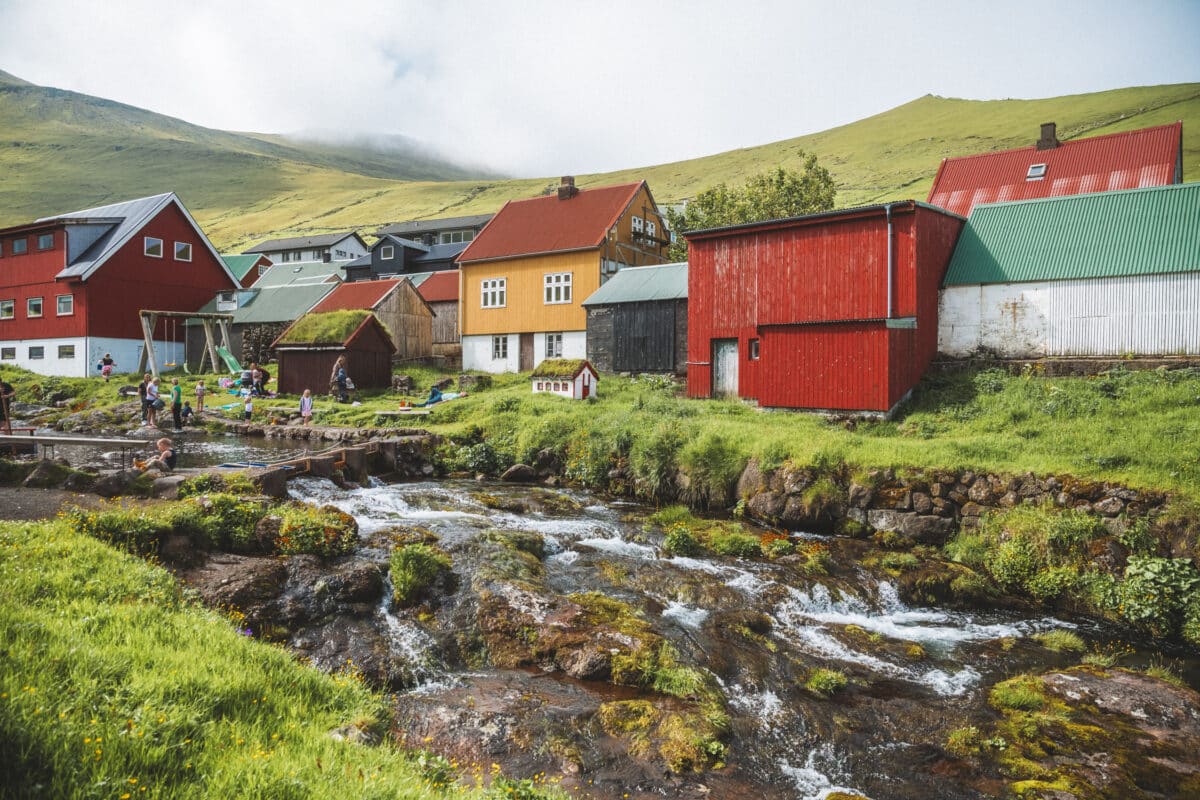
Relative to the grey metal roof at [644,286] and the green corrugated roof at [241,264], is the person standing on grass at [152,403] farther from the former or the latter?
the green corrugated roof at [241,264]

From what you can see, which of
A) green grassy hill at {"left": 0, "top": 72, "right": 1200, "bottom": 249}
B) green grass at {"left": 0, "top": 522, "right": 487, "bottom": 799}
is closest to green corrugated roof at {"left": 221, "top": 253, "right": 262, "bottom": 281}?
green grass at {"left": 0, "top": 522, "right": 487, "bottom": 799}

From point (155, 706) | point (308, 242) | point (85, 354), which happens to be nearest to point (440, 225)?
point (308, 242)

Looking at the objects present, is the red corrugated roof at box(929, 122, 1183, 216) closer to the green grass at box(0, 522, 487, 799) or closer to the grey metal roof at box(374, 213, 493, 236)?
the green grass at box(0, 522, 487, 799)

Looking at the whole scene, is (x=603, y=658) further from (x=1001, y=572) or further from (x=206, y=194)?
(x=206, y=194)

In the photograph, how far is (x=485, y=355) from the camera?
4097 centimetres

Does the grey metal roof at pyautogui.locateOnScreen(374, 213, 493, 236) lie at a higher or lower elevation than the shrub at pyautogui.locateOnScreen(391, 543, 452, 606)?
higher

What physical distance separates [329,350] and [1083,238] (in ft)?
105

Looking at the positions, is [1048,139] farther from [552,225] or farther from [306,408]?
[306,408]

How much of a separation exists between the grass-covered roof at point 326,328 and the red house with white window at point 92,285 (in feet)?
50.1

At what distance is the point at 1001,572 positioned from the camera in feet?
43.1

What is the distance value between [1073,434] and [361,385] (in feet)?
98.2

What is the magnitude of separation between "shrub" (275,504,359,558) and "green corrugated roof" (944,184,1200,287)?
2151 cm

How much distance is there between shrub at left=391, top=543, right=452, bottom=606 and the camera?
1041 centimetres

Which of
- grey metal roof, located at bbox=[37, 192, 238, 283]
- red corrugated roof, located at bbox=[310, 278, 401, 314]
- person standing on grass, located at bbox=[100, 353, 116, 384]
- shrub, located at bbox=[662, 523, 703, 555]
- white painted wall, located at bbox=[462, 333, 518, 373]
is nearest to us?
shrub, located at bbox=[662, 523, 703, 555]
